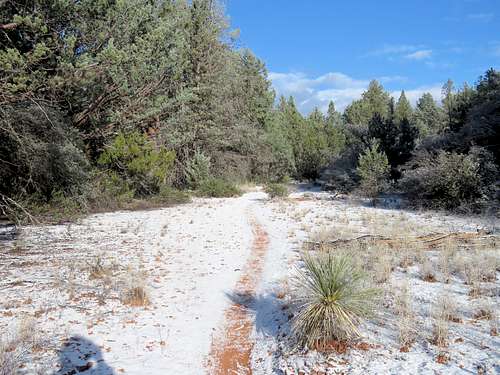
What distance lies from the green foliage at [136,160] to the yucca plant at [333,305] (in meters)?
13.7

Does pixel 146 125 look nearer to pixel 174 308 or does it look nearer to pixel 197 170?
pixel 197 170

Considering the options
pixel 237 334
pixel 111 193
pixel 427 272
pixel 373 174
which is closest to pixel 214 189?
pixel 111 193

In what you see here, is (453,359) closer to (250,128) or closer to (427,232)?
(427,232)

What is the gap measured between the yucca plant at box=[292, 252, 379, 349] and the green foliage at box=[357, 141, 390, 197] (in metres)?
17.8

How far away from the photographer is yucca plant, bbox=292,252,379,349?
173 inches

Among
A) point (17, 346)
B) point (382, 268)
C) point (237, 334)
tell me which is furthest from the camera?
point (382, 268)

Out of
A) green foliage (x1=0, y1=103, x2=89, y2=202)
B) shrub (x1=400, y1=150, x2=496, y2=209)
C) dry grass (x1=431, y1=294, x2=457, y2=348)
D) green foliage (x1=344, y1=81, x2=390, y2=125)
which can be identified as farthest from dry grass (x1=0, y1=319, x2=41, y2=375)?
green foliage (x1=344, y1=81, x2=390, y2=125)

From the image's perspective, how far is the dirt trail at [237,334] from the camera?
4664mm

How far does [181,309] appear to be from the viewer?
6.32 m

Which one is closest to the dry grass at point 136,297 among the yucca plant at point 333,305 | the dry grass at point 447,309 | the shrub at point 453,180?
the yucca plant at point 333,305

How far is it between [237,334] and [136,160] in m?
14.2

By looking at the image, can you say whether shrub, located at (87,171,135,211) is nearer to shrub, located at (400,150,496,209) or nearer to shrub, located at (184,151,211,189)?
shrub, located at (184,151,211,189)

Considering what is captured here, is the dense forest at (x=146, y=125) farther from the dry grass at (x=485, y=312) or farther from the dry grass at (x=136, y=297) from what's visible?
the dry grass at (x=485, y=312)

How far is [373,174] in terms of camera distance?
2189 cm
